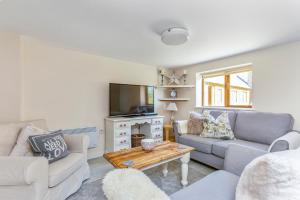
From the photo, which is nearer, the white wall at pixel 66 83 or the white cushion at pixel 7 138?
the white cushion at pixel 7 138

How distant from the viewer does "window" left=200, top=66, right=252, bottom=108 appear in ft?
10.4

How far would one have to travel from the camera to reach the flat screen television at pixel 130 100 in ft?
10.5

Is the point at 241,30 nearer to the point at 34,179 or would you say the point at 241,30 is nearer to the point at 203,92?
the point at 203,92

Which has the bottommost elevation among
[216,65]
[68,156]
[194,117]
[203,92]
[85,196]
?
[85,196]

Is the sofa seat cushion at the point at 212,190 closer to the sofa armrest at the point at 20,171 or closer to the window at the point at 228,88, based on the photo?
the sofa armrest at the point at 20,171

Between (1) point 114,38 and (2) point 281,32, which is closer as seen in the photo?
(2) point 281,32

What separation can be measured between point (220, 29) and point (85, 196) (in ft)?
8.57

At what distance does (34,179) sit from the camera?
134cm

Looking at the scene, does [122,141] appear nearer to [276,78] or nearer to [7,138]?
[7,138]

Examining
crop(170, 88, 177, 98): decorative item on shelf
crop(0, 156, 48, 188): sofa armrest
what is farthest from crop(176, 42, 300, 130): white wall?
crop(0, 156, 48, 188): sofa armrest

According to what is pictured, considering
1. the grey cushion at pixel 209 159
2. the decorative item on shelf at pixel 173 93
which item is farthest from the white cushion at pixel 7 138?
the decorative item on shelf at pixel 173 93

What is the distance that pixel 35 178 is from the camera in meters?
1.35

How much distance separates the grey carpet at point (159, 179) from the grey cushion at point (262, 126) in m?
0.85

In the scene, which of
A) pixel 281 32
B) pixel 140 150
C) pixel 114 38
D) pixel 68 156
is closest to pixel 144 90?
pixel 114 38
